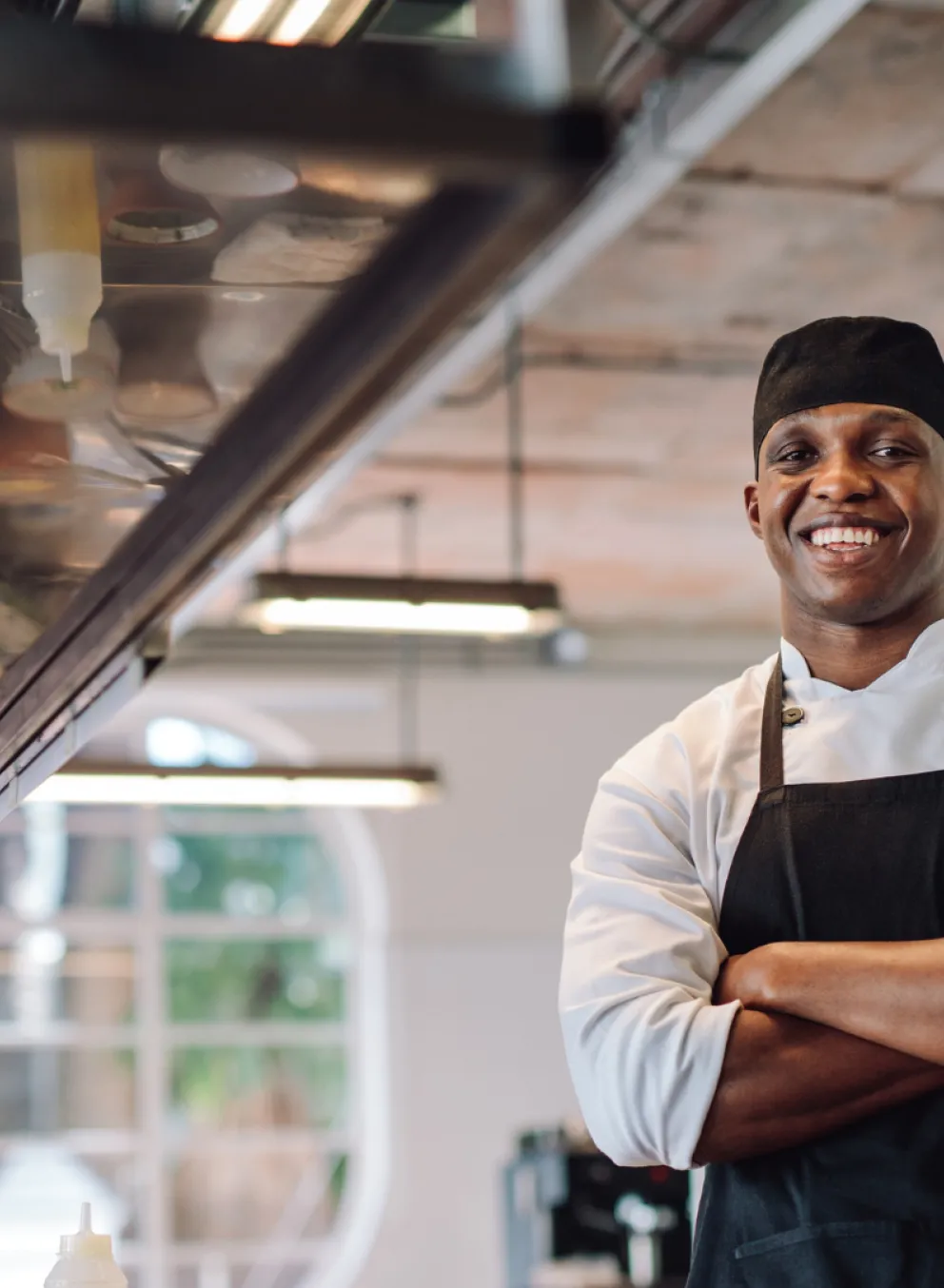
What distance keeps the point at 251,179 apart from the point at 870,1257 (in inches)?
37.9

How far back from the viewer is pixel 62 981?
8.74 meters

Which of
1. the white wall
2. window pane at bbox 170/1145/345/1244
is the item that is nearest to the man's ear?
the white wall

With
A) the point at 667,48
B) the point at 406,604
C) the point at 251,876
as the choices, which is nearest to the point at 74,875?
the point at 251,876

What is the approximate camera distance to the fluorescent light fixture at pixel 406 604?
155 inches

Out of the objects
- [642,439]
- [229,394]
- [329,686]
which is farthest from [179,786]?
[229,394]

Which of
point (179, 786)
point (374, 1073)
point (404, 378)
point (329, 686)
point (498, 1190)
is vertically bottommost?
point (498, 1190)

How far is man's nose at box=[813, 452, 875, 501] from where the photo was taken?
134 centimetres

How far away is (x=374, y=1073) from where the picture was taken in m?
8.77

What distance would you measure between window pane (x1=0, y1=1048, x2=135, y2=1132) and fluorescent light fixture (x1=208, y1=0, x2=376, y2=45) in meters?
8.42

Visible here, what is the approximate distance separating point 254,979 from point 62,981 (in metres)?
0.92

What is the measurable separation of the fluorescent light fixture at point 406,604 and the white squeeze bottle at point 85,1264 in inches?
106

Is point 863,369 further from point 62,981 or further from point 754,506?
point 62,981

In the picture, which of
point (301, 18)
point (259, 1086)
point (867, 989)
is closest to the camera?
point (301, 18)

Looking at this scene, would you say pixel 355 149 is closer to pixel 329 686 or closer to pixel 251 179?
pixel 251 179
